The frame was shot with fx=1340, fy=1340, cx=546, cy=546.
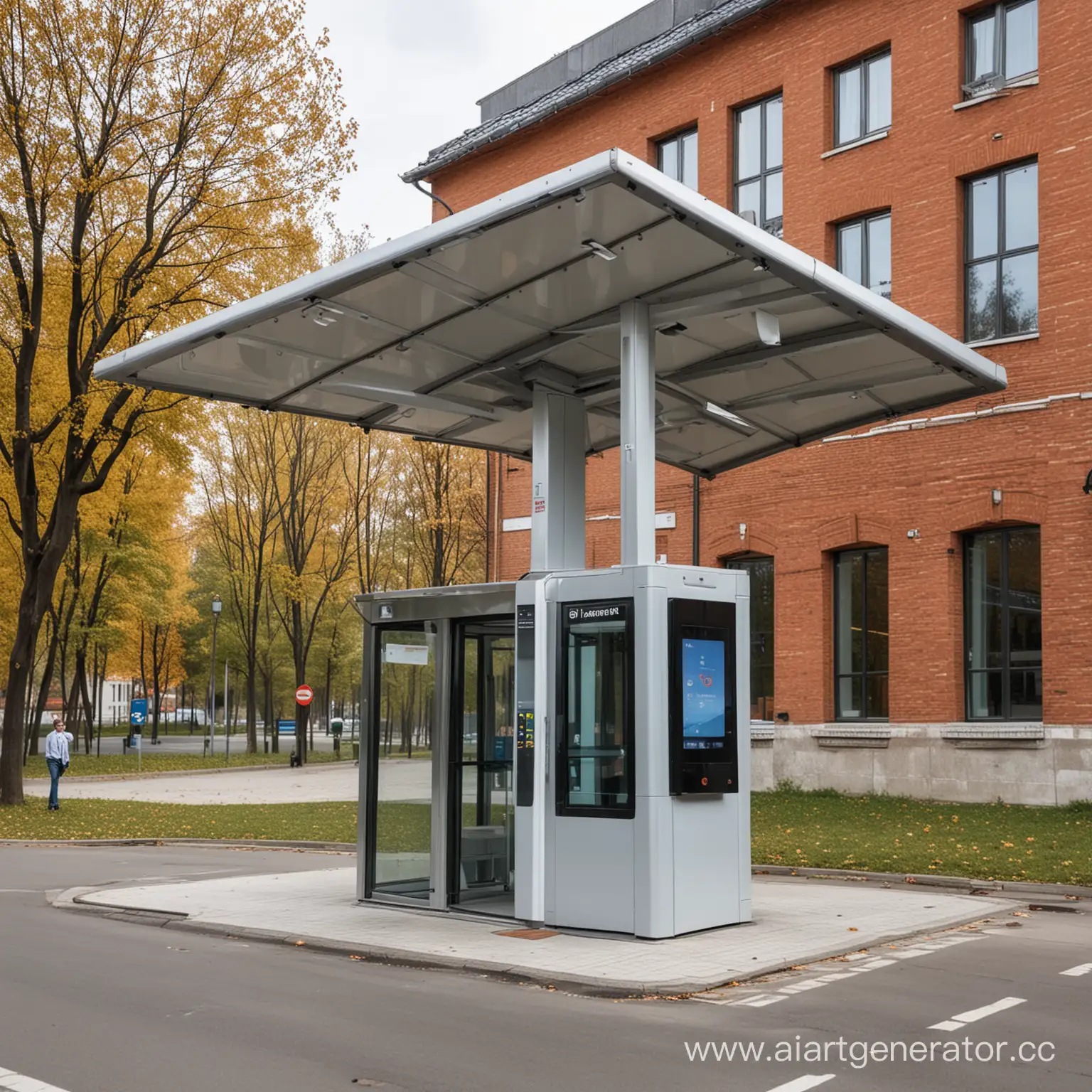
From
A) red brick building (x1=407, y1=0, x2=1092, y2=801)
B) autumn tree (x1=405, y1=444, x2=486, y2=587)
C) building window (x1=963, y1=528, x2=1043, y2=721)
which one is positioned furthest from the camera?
autumn tree (x1=405, y1=444, x2=486, y2=587)

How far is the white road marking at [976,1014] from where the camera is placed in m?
7.41

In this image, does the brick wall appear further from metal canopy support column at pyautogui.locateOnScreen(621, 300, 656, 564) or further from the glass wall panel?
the glass wall panel

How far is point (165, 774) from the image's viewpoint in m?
39.6

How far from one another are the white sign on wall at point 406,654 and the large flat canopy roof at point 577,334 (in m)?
2.48

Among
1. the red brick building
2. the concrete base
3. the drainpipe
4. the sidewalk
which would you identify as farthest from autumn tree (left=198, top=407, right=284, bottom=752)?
the sidewalk

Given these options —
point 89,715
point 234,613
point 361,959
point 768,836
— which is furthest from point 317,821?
point 234,613

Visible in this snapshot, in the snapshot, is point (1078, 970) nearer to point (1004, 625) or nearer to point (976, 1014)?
point (976, 1014)

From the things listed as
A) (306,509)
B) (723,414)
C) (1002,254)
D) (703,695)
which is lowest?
(703,695)

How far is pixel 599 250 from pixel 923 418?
14225 mm

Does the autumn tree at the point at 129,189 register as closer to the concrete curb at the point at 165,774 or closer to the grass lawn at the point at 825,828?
the grass lawn at the point at 825,828

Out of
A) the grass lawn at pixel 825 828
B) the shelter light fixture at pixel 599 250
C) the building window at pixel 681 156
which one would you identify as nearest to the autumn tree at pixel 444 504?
the building window at pixel 681 156

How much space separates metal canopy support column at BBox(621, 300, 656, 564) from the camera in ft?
35.8

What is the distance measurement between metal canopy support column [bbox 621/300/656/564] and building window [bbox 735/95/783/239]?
15667mm

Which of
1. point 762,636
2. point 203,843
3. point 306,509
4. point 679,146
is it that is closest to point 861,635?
point 762,636
